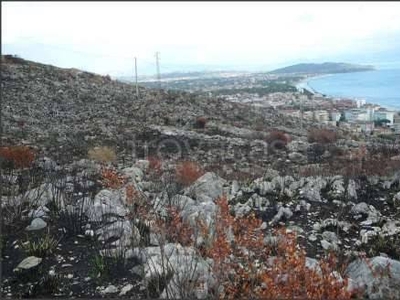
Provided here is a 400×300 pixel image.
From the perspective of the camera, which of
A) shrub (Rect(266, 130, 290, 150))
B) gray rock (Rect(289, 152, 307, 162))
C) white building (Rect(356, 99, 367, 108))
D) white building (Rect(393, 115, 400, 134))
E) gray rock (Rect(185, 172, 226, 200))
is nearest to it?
gray rock (Rect(185, 172, 226, 200))

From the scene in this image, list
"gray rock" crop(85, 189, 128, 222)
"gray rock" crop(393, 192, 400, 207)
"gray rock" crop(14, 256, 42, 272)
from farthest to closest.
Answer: "gray rock" crop(393, 192, 400, 207)
"gray rock" crop(85, 189, 128, 222)
"gray rock" crop(14, 256, 42, 272)

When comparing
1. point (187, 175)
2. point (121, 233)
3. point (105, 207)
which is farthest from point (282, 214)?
point (187, 175)

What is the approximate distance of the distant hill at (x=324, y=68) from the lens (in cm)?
692

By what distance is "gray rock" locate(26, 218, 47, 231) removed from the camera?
15.9ft

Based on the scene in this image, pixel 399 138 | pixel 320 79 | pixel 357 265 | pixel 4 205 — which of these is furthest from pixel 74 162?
pixel 357 265

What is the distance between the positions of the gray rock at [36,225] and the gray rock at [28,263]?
0.75 m

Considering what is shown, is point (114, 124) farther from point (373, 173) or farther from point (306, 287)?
point (306, 287)

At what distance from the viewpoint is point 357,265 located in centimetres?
366

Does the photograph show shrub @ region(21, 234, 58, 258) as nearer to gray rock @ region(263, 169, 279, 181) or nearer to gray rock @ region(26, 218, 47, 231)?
gray rock @ region(26, 218, 47, 231)

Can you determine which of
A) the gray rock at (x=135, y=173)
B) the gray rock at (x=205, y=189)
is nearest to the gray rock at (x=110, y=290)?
the gray rock at (x=205, y=189)

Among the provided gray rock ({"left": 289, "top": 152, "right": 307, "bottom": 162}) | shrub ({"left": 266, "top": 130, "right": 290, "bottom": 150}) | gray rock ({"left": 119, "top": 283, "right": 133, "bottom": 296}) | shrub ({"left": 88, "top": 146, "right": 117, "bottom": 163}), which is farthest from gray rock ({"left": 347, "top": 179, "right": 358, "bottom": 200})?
shrub ({"left": 266, "top": 130, "right": 290, "bottom": 150})

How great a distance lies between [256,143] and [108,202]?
6708mm

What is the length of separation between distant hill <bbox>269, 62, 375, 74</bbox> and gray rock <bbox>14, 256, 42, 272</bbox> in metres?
4.69

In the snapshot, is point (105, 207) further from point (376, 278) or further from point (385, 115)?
point (385, 115)
